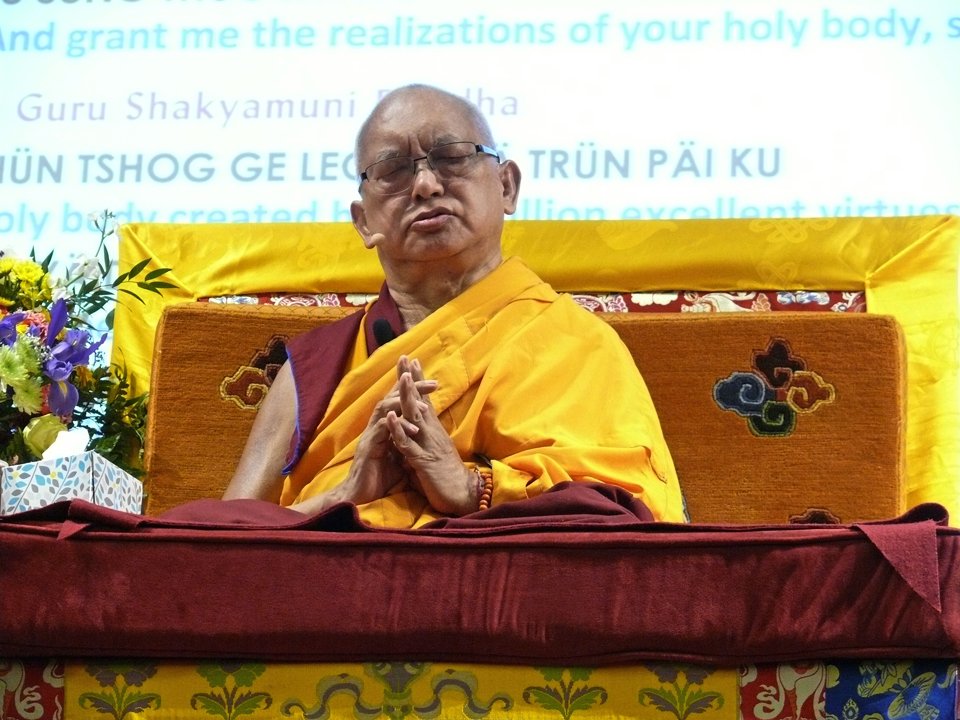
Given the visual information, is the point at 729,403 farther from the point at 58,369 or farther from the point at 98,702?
the point at 98,702

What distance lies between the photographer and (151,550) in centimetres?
200

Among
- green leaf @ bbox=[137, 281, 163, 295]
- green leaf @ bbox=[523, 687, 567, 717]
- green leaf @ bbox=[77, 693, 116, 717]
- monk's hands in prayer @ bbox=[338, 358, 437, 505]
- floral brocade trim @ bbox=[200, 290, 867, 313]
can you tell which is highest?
floral brocade trim @ bbox=[200, 290, 867, 313]

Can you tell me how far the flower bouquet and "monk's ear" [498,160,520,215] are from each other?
0.67m

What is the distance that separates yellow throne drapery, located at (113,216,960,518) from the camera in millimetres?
3098

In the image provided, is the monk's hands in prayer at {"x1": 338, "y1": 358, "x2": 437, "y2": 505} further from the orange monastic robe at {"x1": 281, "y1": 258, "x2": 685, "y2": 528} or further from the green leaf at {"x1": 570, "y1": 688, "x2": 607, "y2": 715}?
the green leaf at {"x1": 570, "y1": 688, "x2": 607, "y2": 715}

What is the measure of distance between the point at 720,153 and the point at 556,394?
98 cm

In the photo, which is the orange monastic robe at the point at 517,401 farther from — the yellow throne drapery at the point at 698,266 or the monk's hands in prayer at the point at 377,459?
the yellow throne drapery at the point at 698,266

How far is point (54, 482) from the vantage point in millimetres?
2467

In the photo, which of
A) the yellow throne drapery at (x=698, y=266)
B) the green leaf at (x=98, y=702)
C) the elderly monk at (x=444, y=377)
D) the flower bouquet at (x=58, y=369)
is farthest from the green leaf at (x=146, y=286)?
the green leaf at (x=98, y=702)

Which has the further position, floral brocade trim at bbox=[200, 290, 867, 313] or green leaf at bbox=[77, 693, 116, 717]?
floral brocade trim at bbox=[200, 290, 867, 313]

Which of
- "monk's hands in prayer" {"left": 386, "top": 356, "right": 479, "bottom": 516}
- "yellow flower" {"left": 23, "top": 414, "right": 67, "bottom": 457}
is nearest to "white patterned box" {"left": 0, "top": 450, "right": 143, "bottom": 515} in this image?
"yellow flower" {"left": 23, "top": 414, "right": 67, "bottom": 457}

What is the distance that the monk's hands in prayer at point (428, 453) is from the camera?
2.49 metres

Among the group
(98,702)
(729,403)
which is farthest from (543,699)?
(729,403)

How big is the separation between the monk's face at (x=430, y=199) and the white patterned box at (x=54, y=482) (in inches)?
28.8
